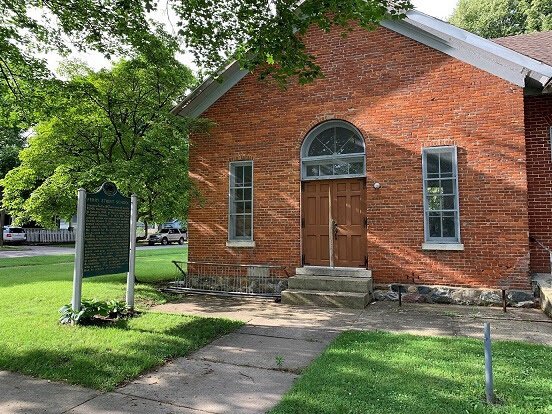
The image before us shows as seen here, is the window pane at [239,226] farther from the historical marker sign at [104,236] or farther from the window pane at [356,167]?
the historical marker sign at [104,236]

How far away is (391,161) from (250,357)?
19.4ft

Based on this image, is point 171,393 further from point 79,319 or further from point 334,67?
point 334,67

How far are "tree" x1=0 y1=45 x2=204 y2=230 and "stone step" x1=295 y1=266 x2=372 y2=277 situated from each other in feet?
11.8

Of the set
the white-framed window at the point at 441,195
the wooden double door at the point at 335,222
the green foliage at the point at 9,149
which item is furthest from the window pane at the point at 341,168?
the green foliage at the point at 9,149

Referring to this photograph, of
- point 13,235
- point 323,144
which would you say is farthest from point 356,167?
point 13,235

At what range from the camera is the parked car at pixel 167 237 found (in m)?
39.2

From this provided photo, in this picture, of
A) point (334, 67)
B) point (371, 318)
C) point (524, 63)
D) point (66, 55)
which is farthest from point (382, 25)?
point (66, 55)

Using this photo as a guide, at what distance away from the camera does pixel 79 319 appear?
21.0 feet

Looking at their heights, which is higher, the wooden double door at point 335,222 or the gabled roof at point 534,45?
the gabled roof at point 534,45

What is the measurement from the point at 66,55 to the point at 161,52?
2133 mm

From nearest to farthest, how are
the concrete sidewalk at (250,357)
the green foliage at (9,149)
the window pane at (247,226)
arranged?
the concrete sidewalk at (250,357)
the window pane at (247,226)
the green foliage at (9,149)

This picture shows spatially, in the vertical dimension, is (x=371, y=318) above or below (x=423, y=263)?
below

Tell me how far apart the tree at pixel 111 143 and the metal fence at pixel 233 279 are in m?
1.69

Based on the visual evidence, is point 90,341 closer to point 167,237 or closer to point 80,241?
point 80,241
